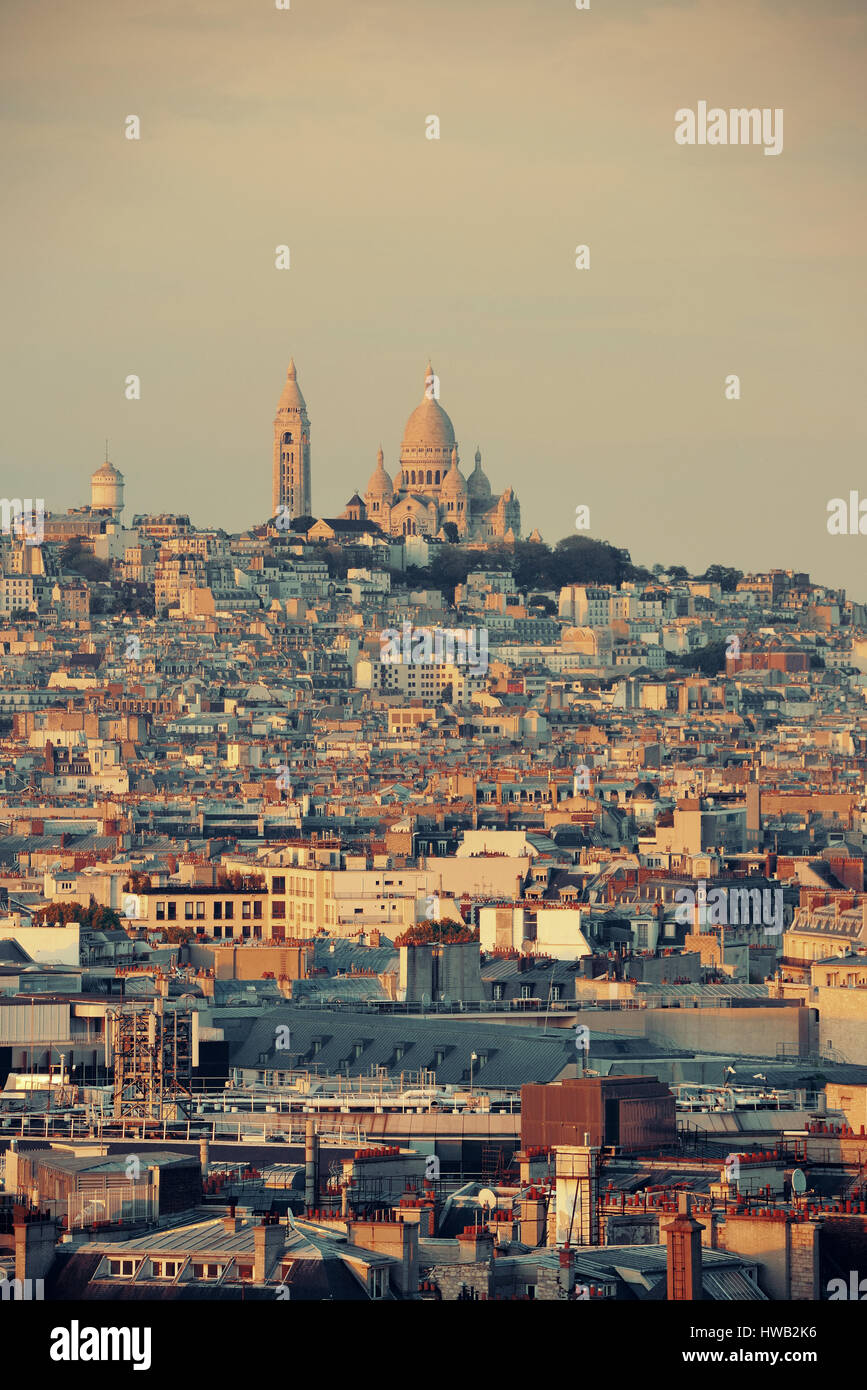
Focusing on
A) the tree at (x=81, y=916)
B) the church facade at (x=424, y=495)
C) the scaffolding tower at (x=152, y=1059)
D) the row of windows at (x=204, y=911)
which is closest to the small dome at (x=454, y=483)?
the church facade at (x=424, y=495)

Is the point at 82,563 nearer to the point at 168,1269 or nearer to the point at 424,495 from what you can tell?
the point at 424,495

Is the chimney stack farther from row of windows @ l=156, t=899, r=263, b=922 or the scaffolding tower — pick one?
row of windows @ l=156, t=899, r=263, b=922

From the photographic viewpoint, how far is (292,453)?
160 m

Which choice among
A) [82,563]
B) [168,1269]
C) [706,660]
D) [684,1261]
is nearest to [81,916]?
[168,1269]

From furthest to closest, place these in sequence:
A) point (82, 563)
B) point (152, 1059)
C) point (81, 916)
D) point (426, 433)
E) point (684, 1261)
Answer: point (426, 433)
point (82, 563)
point (81, 916)
point (152, 1059)
point (684, 1261)

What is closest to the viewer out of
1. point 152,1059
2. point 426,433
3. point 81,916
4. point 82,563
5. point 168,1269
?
point 168,1269

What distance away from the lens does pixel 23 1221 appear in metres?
19.1

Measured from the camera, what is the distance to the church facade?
164 metres

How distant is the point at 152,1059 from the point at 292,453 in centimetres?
13078

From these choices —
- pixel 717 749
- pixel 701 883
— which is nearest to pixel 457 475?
pixel 717 749

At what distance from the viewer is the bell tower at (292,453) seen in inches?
6171

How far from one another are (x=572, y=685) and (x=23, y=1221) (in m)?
115

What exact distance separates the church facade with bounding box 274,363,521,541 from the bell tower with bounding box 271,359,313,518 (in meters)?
0.04

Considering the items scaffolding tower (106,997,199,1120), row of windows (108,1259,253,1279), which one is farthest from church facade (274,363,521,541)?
row of windows (108,1259,253,1279)
